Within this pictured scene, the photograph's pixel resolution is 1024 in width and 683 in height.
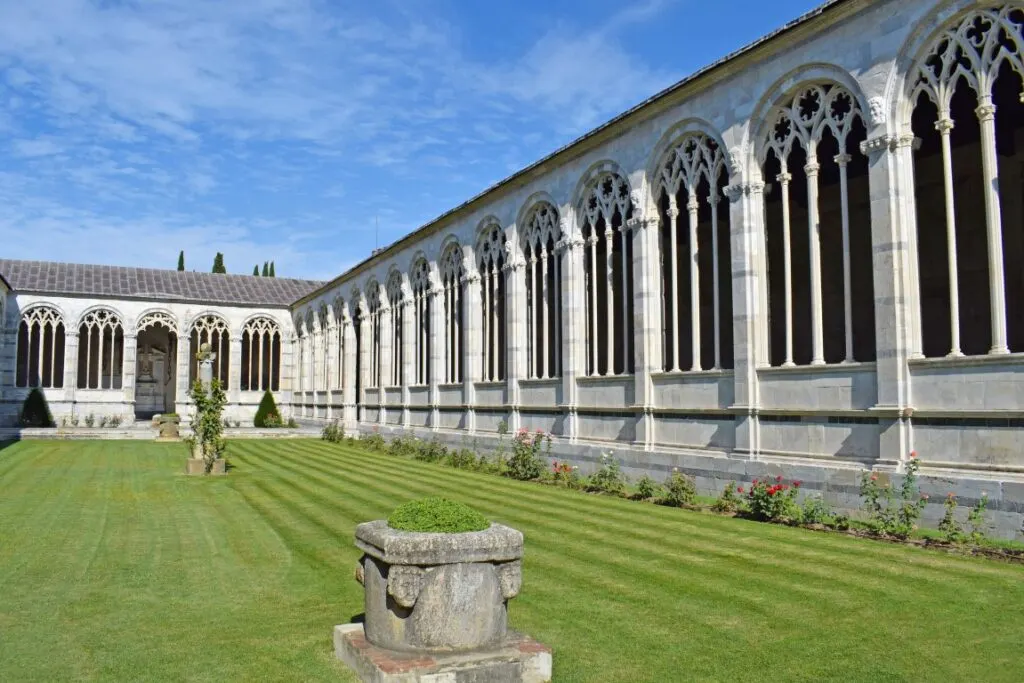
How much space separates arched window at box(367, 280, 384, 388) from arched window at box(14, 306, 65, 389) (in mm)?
19291

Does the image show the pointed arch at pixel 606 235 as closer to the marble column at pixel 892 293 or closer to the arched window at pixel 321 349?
the marble column at pixel 892 293

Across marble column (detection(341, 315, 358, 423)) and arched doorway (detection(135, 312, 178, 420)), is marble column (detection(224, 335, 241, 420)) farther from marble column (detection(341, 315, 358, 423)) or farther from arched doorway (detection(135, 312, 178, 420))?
marble column (detection(341, 315, 358, 423))

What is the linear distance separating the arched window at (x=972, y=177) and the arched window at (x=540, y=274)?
861 centimetres

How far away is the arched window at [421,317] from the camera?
30391 mm

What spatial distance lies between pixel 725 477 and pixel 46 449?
2362 centimetres

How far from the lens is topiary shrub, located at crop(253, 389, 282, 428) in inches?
1711

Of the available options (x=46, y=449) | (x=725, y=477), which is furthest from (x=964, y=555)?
(x=46, y=449)

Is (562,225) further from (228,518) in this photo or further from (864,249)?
(228,518)

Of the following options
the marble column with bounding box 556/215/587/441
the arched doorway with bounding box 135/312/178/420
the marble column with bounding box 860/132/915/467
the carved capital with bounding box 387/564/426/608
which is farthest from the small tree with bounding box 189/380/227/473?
the arched doorway with bounding box 135/312/178/420

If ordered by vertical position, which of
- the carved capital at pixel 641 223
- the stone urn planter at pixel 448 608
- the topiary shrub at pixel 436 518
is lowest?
the stone urn planter at pixel 448 608

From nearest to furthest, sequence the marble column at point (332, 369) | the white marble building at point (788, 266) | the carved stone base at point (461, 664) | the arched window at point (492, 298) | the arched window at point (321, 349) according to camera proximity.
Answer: the carved stone base at point (461, 664), the white marble building at point (788, 266), the arched window at point (492, 298), the marble column at point (332, 369), the arched window at point (321, 349)

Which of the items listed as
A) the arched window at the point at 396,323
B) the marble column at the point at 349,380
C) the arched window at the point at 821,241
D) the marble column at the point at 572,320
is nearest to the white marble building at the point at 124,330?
the marble column at the point at 349,380

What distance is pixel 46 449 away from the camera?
27781 millimetres

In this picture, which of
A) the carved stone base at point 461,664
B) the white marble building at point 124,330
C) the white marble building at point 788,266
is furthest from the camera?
the white marble building at point 124,330
